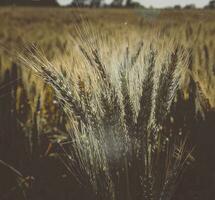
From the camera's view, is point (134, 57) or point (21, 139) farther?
point (21, 139)

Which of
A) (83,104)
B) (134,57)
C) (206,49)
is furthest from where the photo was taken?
(206,49)

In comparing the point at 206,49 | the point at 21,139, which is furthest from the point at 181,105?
the point at 206,49

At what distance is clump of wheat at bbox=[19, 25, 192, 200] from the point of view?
1.06 m

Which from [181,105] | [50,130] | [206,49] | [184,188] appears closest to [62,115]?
[50,130]

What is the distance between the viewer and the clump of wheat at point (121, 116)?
1.06m

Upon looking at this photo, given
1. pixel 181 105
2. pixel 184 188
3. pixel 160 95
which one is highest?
pixel 160 95

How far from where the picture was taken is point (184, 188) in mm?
1671

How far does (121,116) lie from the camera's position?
1.07m

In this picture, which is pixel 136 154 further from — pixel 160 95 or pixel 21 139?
pixel 21 139

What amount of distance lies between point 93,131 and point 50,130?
96cm

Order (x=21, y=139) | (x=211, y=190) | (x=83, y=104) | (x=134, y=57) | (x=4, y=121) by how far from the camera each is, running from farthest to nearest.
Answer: (x=4, y=121)
(x=21, y=139)
(x=211, y=190)
(x=134, y=57)
(x=83, y=104)

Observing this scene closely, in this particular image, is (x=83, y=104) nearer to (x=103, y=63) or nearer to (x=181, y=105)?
(x=103, y=63)

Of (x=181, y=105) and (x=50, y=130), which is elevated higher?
(x=181, y=105)

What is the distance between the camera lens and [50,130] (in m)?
2.03
